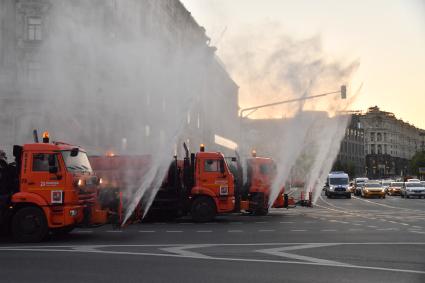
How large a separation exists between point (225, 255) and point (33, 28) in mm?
17404

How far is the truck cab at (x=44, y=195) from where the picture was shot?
1324 centimetres

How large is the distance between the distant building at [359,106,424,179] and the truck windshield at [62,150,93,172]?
143 m

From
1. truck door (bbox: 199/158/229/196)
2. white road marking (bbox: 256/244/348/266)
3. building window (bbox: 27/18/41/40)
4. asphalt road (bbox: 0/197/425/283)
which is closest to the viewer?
asphalt road (bbox: 0/197/425/283)

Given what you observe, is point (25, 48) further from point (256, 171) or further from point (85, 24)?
point (256, 171)

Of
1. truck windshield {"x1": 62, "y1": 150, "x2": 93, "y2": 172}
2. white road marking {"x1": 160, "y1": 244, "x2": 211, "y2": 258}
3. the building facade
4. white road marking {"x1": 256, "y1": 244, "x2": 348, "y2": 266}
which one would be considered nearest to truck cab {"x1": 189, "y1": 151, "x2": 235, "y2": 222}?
the building facade

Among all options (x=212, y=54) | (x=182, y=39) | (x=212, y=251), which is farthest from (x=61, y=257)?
(x=182, y=39)

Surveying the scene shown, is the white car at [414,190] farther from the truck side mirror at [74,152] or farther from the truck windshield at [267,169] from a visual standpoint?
the truck side mirror at [74,152]

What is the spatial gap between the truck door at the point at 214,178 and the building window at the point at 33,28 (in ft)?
33.0

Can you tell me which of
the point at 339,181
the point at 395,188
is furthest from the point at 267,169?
the point at 395,188

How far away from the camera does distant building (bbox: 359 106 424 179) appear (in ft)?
494

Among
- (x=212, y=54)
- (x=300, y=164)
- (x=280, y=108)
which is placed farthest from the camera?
(x=300, y=164)

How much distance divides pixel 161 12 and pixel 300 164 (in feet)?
39.0

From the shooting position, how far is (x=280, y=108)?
76.4 feet

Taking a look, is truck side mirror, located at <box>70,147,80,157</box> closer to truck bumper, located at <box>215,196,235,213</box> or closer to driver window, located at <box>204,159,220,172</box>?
driver window, located at <box>204,159,220,172</box>
